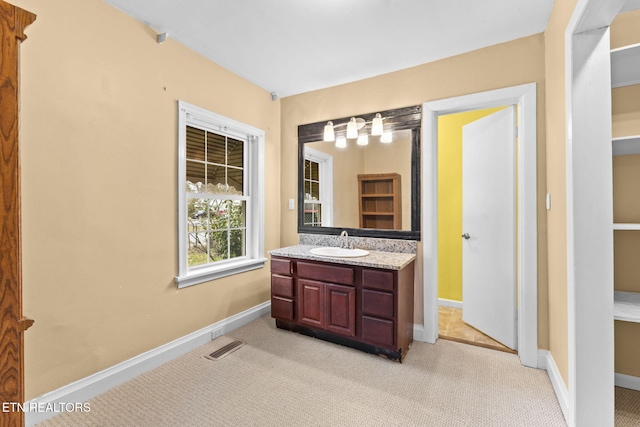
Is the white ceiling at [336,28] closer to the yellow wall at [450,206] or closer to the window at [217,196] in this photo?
the window at [217,196]

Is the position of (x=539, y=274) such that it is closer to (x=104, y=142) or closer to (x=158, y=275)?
(x=158, y=275)

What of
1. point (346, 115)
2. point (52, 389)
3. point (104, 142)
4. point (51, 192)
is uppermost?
point (346, 115)

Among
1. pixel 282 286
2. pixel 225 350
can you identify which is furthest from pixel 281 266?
pixel 225 350

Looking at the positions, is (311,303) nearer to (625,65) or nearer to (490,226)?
(490,226)

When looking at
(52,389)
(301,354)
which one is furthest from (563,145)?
(52,389)

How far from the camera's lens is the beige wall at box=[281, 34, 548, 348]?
2.22m

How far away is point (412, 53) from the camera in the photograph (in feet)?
8.19

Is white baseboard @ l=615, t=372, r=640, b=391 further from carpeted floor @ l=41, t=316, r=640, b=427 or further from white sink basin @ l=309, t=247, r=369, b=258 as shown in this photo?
white sink basin @ l=309, t=247, r=369, b=258

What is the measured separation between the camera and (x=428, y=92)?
105 inches

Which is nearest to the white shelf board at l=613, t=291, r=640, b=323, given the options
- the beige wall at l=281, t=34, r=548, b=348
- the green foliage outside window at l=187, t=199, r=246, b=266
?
the beige wall at l=281, t=34, r=548, b=348

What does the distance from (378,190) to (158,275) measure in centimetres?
207

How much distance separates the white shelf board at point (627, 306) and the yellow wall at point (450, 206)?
175 cm

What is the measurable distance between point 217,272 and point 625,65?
10.4ft

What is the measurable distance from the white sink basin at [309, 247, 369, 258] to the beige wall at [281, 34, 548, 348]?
1.87 ft
